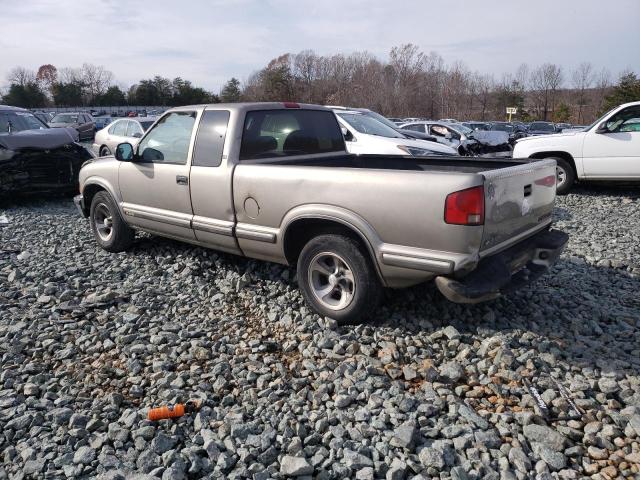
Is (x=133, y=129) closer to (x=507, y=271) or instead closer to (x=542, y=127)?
(x=507, y=271)

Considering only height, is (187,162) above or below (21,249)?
above

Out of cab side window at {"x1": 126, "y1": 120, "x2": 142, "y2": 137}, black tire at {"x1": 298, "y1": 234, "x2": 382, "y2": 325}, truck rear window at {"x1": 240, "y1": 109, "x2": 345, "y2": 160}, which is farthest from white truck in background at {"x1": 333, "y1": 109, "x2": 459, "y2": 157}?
cab side window at {"x1": 126, "y1": 120, "x2": 142, "y2": 137}

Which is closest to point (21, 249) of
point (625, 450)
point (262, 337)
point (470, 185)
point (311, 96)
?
point (262, 337)

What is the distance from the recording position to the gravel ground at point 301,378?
105 inches

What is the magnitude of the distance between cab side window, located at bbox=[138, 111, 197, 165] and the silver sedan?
8.17m

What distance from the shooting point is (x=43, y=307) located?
15.3 ft

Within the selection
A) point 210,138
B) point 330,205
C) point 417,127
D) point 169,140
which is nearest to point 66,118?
point 417,127

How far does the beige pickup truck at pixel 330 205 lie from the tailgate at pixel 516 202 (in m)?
0.01

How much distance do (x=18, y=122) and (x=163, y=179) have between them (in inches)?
256

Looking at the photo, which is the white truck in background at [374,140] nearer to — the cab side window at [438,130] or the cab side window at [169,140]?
the cab side window at [169,140]

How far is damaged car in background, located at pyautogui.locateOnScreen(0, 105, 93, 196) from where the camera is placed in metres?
8.92

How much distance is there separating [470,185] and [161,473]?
8.17ft

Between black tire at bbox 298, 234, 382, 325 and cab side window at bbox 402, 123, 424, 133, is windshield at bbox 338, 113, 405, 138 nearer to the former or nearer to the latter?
black tire at bbox 298, 234, 382, 325

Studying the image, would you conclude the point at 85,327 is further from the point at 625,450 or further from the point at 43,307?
the point at 625,450
